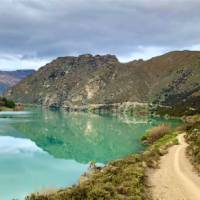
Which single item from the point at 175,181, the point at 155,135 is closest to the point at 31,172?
the point at 175,181

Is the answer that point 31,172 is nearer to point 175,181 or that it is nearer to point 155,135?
point 175,181

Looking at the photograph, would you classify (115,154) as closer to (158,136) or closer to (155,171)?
(158,136)

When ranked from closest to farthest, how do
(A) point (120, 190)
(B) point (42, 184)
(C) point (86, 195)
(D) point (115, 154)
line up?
1. (C) point (86, 195)
2. (A) point (120, 190)
3. (B) point (42, 184)
4. (D) point (115, 154)

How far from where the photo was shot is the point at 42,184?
1596 inches

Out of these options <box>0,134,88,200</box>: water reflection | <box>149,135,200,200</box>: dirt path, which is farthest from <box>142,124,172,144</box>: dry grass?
<box>149,135,200,200</box>: dirt path

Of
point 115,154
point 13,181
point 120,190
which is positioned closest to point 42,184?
point 13,181

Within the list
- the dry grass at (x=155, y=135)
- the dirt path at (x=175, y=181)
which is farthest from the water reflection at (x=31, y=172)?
the dry grass at (x=155, y=135)

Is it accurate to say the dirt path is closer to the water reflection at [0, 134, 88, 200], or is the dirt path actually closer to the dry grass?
the water reflection at [0, 134, 88, 200]

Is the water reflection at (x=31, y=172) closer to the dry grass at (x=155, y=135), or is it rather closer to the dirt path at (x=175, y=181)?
the dirt path at (x=175, y=181)

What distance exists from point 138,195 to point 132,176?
5845 millimetres

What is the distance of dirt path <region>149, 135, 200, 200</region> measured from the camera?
2592 centimetres

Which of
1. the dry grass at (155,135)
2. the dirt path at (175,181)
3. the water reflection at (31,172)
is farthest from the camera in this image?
the dry grass at (155,135)

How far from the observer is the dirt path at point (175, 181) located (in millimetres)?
25917

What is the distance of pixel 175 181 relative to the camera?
31000mm
